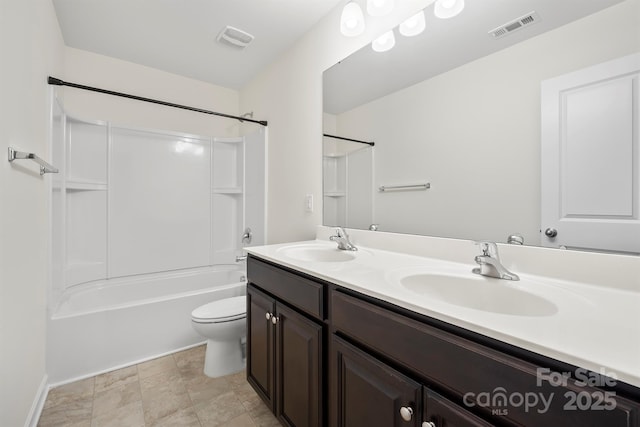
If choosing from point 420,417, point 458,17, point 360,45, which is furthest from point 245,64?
point 420,417

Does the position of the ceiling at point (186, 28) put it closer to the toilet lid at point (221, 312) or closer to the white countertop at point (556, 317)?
the white countertop at point (556, 317)

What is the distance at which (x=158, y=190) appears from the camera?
2.66 metres

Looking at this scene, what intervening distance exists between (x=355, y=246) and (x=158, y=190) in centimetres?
Result: 211

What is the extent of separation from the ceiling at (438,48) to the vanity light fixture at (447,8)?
0.02 metres

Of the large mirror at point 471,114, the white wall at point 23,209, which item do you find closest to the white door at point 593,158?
the large mirror at point 471,114

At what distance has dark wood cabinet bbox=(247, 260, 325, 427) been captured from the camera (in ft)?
3.30

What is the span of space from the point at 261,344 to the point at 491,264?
3.54 feet

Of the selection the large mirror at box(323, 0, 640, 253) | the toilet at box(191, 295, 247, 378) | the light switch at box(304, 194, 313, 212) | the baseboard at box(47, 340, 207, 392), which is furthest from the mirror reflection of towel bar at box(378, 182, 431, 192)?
the baseboard at box(47, 340, 207, 392)

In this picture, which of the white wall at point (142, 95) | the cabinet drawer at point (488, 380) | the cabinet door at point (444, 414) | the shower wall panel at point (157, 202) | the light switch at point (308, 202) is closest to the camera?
the cabinet drawer at point (488, 380)

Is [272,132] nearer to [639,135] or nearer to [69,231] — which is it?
[69,231]

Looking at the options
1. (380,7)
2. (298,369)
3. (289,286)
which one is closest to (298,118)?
(380,7)

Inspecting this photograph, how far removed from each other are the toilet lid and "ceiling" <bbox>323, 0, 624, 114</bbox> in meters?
1.45

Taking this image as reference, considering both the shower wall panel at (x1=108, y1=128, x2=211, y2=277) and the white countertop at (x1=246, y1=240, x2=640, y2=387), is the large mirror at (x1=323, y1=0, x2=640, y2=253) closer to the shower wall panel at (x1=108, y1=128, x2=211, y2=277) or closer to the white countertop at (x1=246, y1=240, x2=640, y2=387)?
the white countertop at (x1=246, y1=240, x2=640, y2=387)

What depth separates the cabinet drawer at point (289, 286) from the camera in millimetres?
1004
